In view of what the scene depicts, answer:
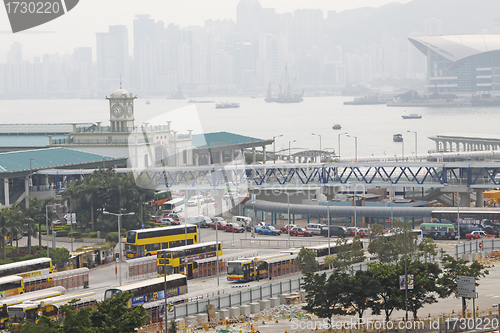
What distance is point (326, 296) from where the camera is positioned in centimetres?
2508

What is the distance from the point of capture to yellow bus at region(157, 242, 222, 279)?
33.5 meters

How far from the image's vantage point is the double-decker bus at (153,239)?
124 feet

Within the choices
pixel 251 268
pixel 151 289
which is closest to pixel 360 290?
pixel 151 289

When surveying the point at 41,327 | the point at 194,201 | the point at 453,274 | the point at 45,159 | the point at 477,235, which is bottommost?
the point at 477,235

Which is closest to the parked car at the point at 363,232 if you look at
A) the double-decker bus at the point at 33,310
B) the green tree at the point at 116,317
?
the double-decker bus at the point at 33,310

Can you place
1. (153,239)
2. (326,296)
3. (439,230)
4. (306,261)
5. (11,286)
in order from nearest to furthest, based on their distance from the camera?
1. (326,296)
2. (11,286)
3. (306,261)
4. (153,239)
5. (439,230)

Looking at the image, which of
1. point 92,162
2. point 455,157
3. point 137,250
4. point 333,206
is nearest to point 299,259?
point 137,250

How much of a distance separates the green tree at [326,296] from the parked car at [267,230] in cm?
2054

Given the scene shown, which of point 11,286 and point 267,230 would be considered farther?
point 267,230

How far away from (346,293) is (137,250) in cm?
1569

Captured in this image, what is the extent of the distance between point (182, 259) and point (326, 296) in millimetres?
10930

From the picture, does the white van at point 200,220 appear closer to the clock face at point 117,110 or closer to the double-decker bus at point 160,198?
the double-decker bus at point 160,198

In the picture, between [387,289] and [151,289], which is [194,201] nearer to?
[151,289]

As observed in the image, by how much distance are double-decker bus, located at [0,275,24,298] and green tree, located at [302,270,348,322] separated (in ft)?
40.2
